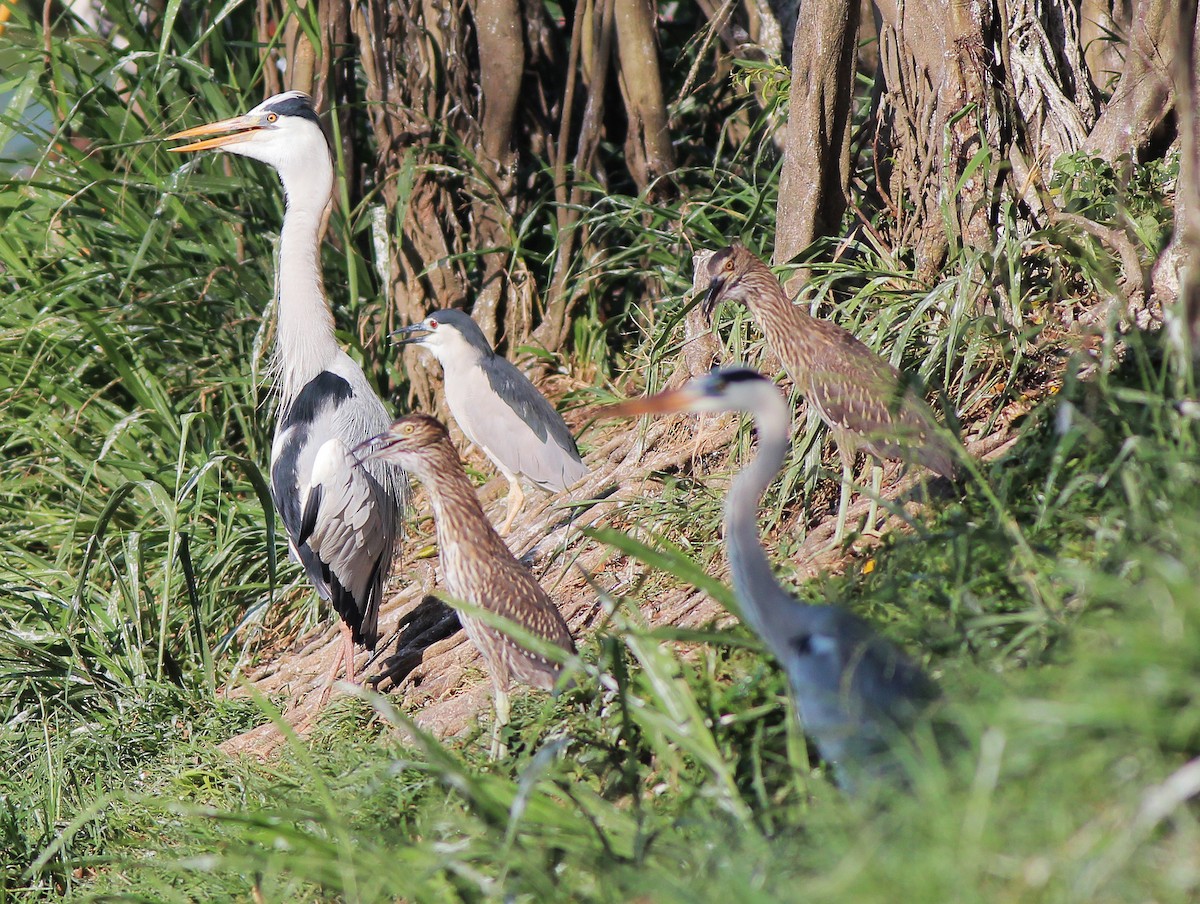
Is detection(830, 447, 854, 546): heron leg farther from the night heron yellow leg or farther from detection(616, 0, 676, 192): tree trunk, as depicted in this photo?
detection(616, 0, 676, 192): tree trunk

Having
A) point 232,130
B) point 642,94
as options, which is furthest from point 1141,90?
point 232,130

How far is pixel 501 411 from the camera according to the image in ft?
20.4

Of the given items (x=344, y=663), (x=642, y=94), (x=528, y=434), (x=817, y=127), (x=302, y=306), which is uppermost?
(x=642, y=94)

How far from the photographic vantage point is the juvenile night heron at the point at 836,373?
165 inches

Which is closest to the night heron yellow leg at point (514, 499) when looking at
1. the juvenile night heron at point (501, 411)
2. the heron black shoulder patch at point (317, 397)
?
the juvenile night heron at point (501, 411)

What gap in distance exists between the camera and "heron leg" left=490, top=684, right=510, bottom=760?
3.70m

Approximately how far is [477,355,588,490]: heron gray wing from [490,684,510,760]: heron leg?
2.20 m

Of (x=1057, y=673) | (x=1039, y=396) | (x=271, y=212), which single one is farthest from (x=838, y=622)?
(x=271, y=212)

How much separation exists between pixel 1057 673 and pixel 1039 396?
2.39 metres

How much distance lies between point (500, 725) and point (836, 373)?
1603 millimetres

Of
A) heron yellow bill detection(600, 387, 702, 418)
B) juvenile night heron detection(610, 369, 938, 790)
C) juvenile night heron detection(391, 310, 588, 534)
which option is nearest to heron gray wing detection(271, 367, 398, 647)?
juvenile night heron detection(391, 310, 588, 534)

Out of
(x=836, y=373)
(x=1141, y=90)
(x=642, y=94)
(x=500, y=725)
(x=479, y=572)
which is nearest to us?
(x=500, y=725)

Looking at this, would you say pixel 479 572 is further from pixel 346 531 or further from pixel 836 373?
pixel 346 531

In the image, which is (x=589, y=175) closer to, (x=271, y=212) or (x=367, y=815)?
(x=271, y=212)
